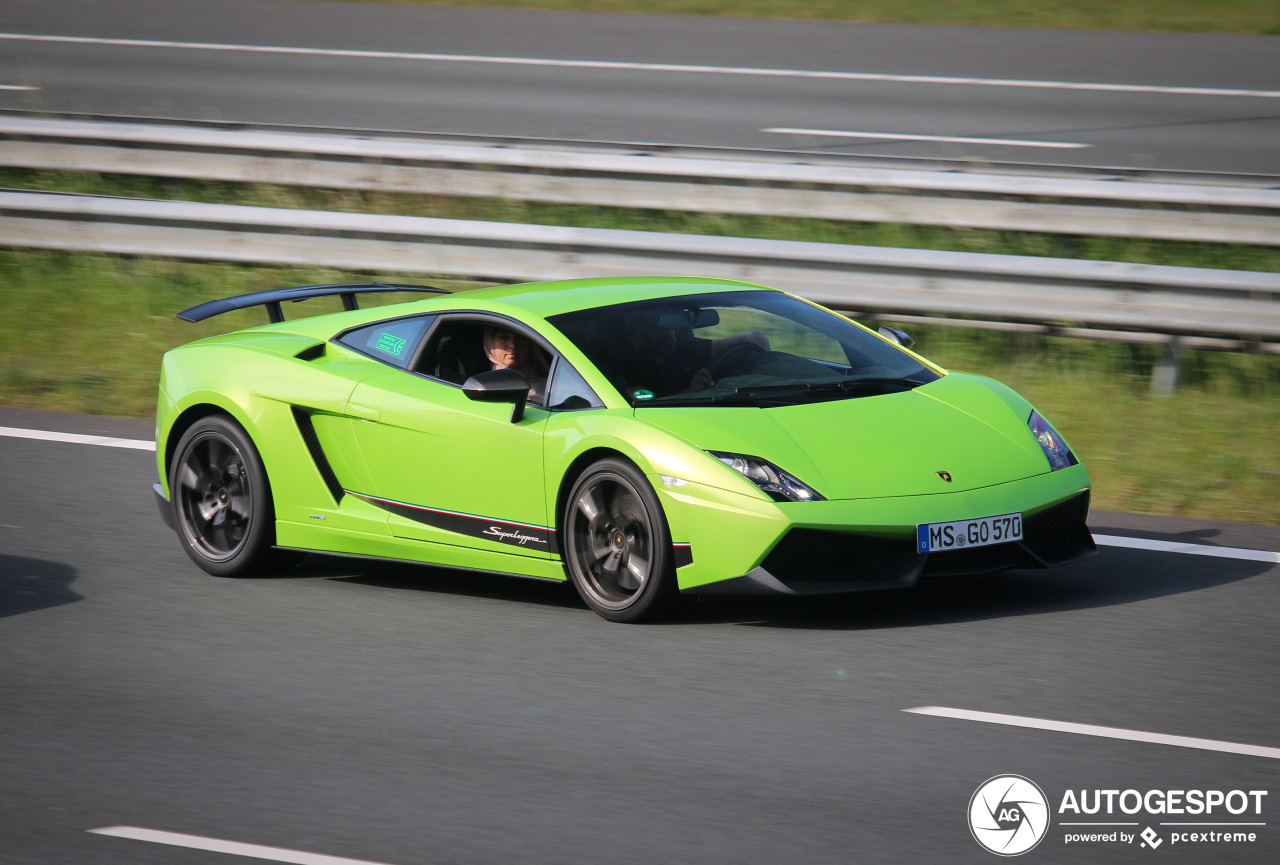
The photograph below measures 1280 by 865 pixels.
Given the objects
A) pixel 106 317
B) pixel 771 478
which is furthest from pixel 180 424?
pixel 106 317

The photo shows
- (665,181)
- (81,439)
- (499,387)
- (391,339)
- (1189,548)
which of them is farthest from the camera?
(665,181)

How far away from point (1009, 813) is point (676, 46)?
17.3 metres

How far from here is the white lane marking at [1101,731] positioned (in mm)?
4953

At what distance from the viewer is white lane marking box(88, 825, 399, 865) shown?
13.9ft

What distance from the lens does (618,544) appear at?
6371 mm

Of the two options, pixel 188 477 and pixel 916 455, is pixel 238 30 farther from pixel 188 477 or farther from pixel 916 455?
pixel 916 455

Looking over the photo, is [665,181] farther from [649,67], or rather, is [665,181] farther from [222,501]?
[649,67]

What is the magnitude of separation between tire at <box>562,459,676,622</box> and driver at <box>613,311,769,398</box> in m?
0.40

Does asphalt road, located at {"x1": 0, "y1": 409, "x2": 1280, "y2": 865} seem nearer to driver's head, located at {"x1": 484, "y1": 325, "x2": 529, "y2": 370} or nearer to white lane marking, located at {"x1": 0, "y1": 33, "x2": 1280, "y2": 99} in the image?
driver's head, located at {"x1": 484, "y1": 325, "x2": 529, "y2": 370}

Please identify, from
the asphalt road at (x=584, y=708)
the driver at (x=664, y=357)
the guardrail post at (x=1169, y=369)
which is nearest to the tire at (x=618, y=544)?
the asphalt road at (x=584, y=708)

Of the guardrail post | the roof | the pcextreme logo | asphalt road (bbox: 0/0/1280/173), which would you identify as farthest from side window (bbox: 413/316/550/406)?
asphalt road (bbox: 0/0/1280/173)

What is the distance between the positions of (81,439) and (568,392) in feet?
13.9

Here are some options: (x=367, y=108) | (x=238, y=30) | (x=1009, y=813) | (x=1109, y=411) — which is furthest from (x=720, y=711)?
(x=238, y=30)

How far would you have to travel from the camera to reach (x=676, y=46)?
20844 mm
